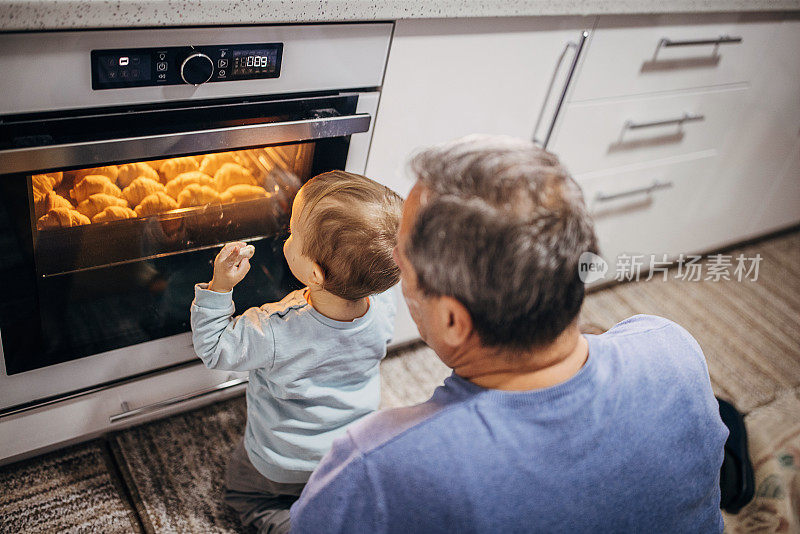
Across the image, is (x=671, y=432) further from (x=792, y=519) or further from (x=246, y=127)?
(x=246, y=127)

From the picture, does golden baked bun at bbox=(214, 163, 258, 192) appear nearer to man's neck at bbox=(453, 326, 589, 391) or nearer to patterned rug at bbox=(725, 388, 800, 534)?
man's neck at bbox=(453, 326, 589, 391)

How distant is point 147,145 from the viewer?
2.80ft

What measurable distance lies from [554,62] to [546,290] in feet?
2.73

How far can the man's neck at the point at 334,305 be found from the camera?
3.12ft

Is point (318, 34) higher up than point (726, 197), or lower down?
higher up

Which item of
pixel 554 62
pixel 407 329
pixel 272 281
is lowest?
pixel 407 329

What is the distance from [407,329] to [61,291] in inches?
32.4

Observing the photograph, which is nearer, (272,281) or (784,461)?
(784,461)

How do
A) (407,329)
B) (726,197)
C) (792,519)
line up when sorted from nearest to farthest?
1. (792,519)
2. (407,329)
3. (726,197)

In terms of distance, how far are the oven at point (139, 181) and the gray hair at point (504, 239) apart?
422 mm

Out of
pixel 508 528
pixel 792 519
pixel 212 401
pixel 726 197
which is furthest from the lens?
pixel 726 197

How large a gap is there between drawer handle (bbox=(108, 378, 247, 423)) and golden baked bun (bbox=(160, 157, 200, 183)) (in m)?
0.48

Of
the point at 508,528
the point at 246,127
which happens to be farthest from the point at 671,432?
the point at 246,127

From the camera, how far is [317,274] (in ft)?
2.94
